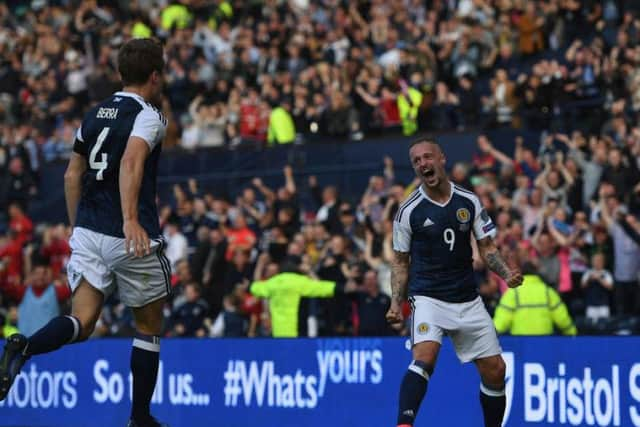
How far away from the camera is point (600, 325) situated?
666 inches

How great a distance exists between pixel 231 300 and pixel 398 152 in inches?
191

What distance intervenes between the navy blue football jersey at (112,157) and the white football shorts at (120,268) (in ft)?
0.24

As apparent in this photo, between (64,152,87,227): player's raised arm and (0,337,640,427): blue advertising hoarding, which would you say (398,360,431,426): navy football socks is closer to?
(0,337,640,427): blue advertising hoarding

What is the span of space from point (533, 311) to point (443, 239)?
4.45 metres

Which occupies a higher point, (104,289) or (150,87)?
(150,87)

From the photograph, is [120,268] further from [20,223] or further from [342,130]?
[20,223]

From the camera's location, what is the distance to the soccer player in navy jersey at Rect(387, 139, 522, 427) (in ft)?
33.6

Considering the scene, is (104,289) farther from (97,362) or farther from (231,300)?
(231,300)

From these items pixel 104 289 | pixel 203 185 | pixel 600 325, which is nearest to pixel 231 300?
pixel 600 325

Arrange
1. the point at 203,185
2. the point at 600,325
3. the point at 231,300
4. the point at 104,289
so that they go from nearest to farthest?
1. the point at 104,289
2. the point at 600,325
3. the point at 231,300
4. the point at 203,185

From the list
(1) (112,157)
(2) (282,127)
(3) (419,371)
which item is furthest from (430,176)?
(2) (282,127)

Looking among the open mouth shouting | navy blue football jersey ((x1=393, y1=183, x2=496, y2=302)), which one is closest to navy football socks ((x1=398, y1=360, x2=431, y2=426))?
navy blue football jersey ((x1=393, y1=183, x2=496, y2=302))

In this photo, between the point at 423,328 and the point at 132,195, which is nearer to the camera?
the point at 132,195

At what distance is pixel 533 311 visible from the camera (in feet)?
47.5
